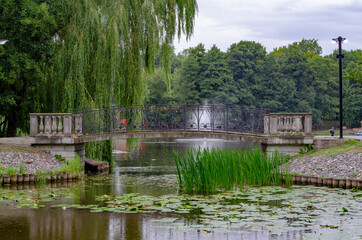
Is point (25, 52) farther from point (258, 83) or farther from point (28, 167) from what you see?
point (258, 83)

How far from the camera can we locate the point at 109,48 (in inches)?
778

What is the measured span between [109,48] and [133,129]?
3.26 metres

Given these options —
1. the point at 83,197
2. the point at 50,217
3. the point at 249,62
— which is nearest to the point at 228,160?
the point at 83,197

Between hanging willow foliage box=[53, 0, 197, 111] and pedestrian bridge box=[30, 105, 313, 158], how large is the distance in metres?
0.72

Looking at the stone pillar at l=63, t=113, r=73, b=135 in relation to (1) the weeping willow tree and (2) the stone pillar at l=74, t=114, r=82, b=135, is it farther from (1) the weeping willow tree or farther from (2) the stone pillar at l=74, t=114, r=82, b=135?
(1) the weeping willow tree

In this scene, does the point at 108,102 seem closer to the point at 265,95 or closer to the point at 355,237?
the point at 355,237

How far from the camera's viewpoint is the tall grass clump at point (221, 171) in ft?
43.9

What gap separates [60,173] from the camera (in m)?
16.8


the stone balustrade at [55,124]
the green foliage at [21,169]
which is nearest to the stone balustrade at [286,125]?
the stone balustrade at [55,124]

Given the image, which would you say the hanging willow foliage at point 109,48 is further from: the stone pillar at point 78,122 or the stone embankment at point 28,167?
the stone embankment at point 28,167

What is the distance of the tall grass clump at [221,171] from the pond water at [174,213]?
0.48 m

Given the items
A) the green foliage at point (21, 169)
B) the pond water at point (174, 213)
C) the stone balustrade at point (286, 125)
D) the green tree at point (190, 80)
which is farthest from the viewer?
the green tree at point (190, 80)

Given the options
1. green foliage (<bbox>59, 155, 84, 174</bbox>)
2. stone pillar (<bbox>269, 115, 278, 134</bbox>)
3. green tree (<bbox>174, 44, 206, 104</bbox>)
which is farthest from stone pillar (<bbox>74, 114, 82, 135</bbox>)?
green tree (<bbox>174, 44, 206, 104</bbox>)

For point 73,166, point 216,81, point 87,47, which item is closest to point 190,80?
point 216,81
